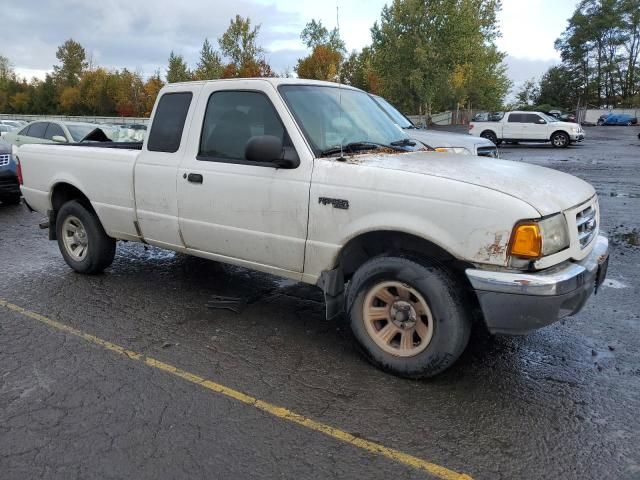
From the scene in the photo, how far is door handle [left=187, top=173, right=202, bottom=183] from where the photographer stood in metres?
4.27

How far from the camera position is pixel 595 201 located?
3799mm

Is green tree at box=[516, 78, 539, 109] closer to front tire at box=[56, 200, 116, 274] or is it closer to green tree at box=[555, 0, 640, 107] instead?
green tree at box=[555, 0, 640, 107]

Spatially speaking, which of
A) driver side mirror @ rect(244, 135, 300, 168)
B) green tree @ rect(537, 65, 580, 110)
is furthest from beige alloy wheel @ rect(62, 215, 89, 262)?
green tree @ rect(537, 65, 580, 110)

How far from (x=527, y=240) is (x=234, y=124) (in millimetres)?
2445

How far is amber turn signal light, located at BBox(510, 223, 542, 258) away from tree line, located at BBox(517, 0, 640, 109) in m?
78.1

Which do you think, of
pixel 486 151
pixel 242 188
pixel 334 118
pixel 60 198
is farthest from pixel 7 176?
pixel 486 151

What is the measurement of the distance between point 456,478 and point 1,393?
9.00ft

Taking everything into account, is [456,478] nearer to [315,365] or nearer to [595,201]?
[315,365]

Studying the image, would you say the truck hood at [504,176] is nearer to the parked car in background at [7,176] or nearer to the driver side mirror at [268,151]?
the driver side mirror at [268,151]

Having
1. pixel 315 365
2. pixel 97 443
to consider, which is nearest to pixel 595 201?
pixel 315 365

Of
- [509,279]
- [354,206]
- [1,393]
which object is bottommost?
[1,393]

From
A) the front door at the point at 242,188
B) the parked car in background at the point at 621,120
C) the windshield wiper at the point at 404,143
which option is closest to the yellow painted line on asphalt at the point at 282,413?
the front door at the point at 242,188

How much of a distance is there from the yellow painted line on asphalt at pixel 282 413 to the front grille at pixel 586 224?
1.73m

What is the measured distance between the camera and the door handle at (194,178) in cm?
427
